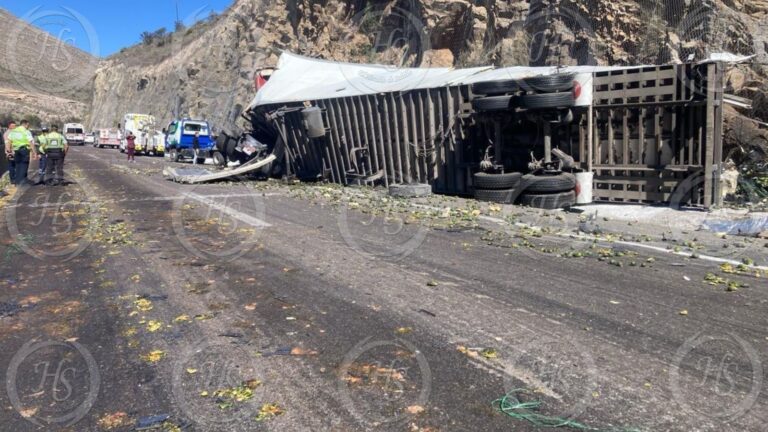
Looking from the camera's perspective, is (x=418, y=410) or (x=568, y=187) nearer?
(x=418, y=410)

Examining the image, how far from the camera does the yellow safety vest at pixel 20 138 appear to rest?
55.3ft

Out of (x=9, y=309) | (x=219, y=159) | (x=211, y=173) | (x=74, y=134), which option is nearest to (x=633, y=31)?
(x=211, y=173)

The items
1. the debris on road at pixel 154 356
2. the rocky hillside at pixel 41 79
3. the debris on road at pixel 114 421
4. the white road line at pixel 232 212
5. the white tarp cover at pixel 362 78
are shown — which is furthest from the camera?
the rocky hillside at pixel 41 79

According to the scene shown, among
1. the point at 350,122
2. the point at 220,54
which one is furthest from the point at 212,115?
the point at 350,122

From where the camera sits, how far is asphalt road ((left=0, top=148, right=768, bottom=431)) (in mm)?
3693

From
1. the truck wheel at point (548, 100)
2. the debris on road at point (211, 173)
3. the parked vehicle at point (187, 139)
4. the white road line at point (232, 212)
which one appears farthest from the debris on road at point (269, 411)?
the parked vehicle at point (187, 139)

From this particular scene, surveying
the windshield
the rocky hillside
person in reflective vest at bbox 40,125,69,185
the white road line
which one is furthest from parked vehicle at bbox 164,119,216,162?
the rocky hillside

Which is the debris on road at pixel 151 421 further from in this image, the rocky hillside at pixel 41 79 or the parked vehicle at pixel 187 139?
the rocky hillside at pixel 41 79

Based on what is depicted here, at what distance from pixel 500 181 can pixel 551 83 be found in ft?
7.02

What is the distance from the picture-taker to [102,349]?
4.72m

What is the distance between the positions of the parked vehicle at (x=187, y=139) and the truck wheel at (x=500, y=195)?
75.6 ft

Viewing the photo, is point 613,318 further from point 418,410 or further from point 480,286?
point 418,410

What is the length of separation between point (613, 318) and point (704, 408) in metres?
1.61

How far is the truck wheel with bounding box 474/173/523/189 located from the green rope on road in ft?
29.7
